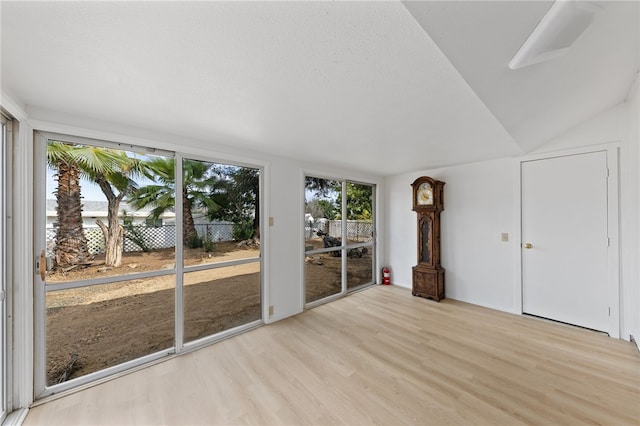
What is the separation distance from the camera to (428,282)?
371 centimetres

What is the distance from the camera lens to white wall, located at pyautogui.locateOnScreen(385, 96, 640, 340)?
2.35 metres

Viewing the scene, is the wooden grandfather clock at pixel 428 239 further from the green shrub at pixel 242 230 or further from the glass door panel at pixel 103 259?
the glass door panel at pixel 103 259

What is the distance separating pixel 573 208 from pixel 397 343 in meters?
2.60

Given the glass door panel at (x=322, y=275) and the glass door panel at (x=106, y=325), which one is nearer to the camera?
the glass door panel at (x=106, y=325)

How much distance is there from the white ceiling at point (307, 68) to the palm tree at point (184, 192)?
0.33 m

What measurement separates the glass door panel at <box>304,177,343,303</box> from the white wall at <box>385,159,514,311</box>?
56.5 inches

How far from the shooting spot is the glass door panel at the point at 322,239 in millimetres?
3545

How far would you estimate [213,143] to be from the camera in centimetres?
252

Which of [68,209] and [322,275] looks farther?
[322,275]

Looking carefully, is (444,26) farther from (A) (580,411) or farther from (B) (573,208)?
(B) (573,208)

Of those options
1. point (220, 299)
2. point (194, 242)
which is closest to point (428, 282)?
point (220, 299)

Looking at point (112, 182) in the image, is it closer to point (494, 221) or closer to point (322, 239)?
point (322, 239)

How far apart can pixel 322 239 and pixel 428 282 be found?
180 cm

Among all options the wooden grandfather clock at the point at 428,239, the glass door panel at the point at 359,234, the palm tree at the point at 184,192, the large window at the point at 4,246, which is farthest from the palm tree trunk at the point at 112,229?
the wooden grandfather clock at the point at 428,239
